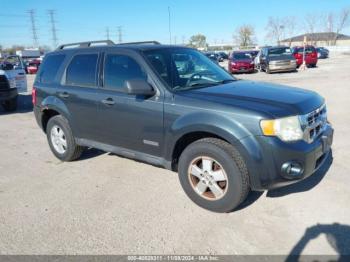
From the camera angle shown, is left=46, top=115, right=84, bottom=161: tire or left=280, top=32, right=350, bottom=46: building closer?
left=46, top=115, right=84, bottom=161: tire

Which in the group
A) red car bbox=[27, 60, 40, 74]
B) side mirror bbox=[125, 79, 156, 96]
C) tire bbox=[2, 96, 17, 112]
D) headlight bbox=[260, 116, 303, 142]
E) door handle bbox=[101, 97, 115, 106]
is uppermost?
side mirror bbox=[125, 79, 156, 96]

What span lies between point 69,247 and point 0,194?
6.33ft

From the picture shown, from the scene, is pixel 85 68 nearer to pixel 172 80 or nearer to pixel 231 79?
pixel 172 80

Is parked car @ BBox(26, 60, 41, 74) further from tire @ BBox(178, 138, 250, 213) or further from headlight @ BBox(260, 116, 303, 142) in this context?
headlight @ BBox(260, 116, 303, 142)

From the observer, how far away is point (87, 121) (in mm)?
5043

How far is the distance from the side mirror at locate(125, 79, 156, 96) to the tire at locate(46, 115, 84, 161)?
195 cm

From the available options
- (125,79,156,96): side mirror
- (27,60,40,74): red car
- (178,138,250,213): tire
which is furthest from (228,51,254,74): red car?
(27,60,40,74): red car

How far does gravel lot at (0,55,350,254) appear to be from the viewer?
320 cm

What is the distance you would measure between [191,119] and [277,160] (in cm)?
103

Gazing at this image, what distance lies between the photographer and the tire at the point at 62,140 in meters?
5.45

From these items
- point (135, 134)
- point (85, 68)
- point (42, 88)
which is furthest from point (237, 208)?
point (42, 88)

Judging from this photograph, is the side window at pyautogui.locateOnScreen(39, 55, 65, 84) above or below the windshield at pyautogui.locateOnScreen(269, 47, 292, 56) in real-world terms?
above

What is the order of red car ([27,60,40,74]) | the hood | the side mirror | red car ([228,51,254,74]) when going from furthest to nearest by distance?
red car ([27,60,40,74])
red car ([228,51,254,74])
the side mirror
the hood

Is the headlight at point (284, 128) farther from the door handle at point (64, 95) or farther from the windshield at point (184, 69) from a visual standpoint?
the door handle at point (64, 95)
